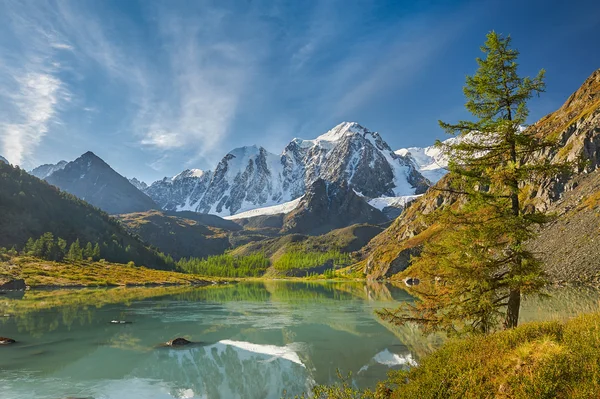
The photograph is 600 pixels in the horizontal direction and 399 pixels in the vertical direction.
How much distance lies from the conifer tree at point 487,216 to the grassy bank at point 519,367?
13.6 ft

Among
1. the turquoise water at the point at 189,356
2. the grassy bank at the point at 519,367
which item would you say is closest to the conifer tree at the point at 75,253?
the turquoise water at the point at 189,356

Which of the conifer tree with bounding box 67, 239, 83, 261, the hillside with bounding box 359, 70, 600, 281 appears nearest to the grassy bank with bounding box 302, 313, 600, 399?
the hillside with bounding box 359, 70, 600, 281

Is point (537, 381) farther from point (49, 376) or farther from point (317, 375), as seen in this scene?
point (49, 376)

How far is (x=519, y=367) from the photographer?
10.1 meters

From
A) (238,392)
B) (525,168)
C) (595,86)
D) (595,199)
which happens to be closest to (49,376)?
(238,392)

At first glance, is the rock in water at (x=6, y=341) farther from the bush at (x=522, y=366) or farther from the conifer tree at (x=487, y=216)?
the bush at (x=522, y=366)

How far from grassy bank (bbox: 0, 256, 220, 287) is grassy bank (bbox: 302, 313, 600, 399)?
122m

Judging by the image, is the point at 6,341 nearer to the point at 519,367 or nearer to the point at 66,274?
the point at 519,367

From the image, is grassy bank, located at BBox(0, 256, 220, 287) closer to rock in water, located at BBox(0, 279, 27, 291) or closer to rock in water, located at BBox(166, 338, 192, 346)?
rock in water, located at BBox(0, 279, 27, 291)

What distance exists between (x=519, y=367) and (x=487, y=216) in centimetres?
953

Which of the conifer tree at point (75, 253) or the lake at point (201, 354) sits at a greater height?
the conifer tree at point (75, 253)

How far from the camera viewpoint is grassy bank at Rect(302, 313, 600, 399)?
896 cm

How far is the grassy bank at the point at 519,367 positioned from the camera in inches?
353

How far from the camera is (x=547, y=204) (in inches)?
4562
